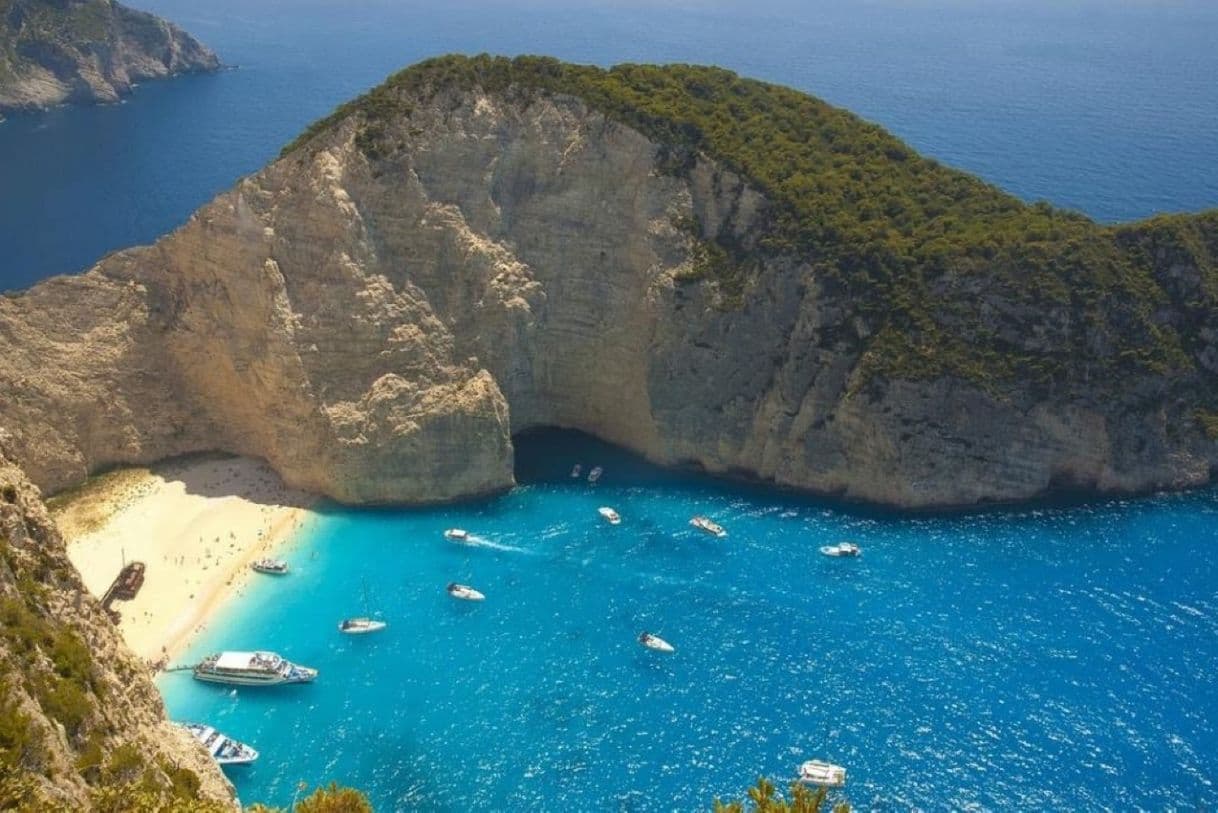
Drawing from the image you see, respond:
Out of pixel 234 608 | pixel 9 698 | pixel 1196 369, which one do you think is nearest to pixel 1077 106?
pixel 1196 369

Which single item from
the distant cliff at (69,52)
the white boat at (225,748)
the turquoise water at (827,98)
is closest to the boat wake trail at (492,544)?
the white boat at (225,748)

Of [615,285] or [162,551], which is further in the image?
[615,285]

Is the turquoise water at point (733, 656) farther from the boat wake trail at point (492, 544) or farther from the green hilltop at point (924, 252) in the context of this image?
the green hilltop at point (924, 252)

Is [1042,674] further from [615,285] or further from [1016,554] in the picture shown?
[615,285]

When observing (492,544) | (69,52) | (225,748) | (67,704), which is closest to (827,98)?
(492,544)

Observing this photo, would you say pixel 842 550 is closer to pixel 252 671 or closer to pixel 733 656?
pixel 733 656
